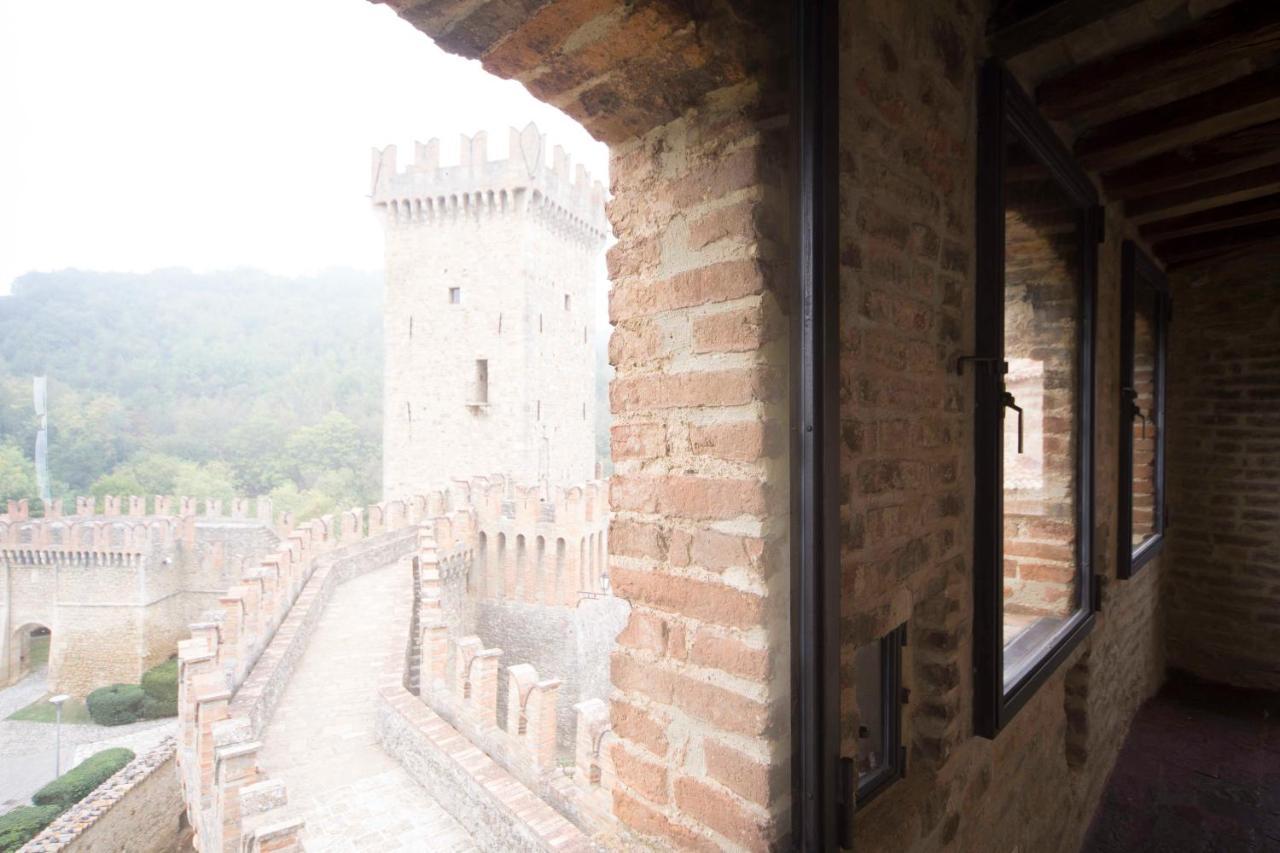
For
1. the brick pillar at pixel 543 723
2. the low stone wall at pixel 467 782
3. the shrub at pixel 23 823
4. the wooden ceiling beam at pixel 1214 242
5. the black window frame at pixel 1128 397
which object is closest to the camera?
the black window frame at pixel 1128 397

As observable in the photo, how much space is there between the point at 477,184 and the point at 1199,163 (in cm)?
1989

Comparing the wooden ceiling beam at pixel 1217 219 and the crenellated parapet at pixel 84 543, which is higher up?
the wooden ceiling beam at pixel 1217 219

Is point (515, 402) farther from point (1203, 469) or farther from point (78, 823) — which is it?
point (1203, 469)

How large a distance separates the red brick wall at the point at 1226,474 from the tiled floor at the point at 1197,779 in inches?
15.7

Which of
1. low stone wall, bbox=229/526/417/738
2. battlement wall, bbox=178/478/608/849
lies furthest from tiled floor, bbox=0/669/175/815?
battlement wall, bbox=178/478/608/849

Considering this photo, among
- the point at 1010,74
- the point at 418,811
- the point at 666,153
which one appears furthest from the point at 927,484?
the point at 418,811

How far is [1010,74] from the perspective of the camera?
2.00m

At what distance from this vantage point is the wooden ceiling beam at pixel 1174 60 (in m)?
1.88

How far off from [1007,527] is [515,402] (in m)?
18.3

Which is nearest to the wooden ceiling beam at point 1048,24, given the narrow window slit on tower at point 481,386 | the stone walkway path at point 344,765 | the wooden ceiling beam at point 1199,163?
the wooden ceiling beam at point 1199,163

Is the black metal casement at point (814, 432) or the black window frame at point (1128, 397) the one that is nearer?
the black metal casement at point (814, 432)

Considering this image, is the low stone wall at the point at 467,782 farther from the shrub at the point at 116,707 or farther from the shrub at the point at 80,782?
the shrub at the point at 116,707

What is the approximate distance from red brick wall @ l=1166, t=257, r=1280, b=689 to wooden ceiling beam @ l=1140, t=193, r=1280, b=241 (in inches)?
39.3

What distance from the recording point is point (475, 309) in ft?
68.8
